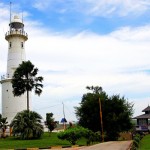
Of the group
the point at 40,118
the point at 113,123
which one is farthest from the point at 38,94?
the point at 113,123

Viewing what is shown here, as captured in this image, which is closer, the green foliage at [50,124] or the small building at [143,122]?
the green foliage at [50,124]

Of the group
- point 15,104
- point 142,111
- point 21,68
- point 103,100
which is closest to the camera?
point 103,100

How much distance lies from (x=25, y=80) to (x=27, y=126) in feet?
29.2

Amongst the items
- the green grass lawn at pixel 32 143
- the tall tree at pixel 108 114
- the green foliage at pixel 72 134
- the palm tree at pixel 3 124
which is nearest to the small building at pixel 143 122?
the tall tree at pixel 108 114

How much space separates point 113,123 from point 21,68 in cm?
1585

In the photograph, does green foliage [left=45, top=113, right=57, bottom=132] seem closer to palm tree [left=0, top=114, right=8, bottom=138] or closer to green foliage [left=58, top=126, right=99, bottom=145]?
palm tree [left=0, top=114, right=8, bottom=138]

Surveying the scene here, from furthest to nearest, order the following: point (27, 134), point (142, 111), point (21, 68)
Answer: point (142, 111) → point (21, 68) → point (27, 134)

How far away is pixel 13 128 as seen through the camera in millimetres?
46625

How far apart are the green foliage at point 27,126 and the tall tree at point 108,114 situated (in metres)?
6.11

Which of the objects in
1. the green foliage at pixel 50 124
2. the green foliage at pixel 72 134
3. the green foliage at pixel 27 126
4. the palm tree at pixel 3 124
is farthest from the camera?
the green foliage at pixel 50 124

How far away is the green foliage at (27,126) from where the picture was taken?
148 ft

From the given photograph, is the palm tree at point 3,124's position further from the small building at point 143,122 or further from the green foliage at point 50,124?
the small building at point 143,122

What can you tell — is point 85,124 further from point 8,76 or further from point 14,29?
point 14,29

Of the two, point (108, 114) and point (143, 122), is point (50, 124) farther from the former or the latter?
point (143, 122)
